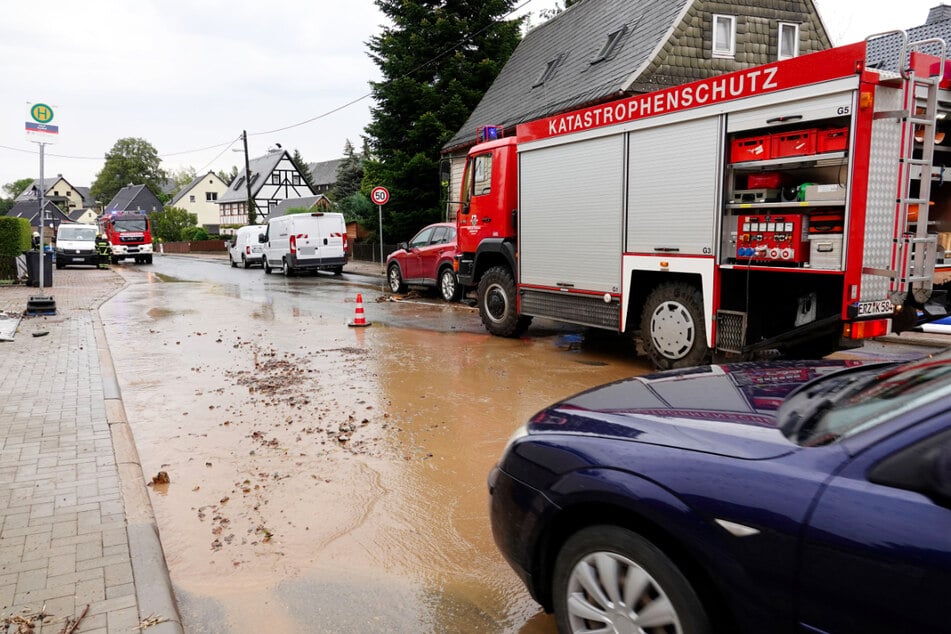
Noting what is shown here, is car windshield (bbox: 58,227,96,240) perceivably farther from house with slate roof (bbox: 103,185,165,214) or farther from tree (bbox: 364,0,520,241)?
house with slate roof (bbox: 103,185,165,214)

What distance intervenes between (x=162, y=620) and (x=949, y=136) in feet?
23.6

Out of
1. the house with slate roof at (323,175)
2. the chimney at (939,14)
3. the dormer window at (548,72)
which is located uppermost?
the house with slate roof at (323,175)

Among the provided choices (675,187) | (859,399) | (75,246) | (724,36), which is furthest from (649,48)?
(75,246)

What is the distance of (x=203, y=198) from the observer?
94.1m

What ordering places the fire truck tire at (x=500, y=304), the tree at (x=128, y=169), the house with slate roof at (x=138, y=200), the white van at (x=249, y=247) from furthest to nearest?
the tree at (x=128, y=169) < the house with slate roof at (x=138, y=200) < the white van at (x=249, y=247) < the fire truck tire at (x=500, y=304)

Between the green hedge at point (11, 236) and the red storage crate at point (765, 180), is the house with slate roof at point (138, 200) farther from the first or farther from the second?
the red storage crate at point (765, 180)

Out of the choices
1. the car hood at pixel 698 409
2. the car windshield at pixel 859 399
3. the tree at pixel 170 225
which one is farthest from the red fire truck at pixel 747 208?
the tree at pixel 170 225

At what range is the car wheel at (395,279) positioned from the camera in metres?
18.4

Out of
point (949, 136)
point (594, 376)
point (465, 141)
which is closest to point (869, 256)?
point (949, 136)

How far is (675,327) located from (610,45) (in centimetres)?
1567

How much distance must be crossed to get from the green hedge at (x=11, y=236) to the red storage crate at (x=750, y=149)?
19.8m

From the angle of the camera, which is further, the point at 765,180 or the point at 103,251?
the point at 103,251

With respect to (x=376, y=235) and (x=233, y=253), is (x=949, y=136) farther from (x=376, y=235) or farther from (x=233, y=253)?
(x=233, y=253)

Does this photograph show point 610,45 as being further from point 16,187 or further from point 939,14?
point 16,187
